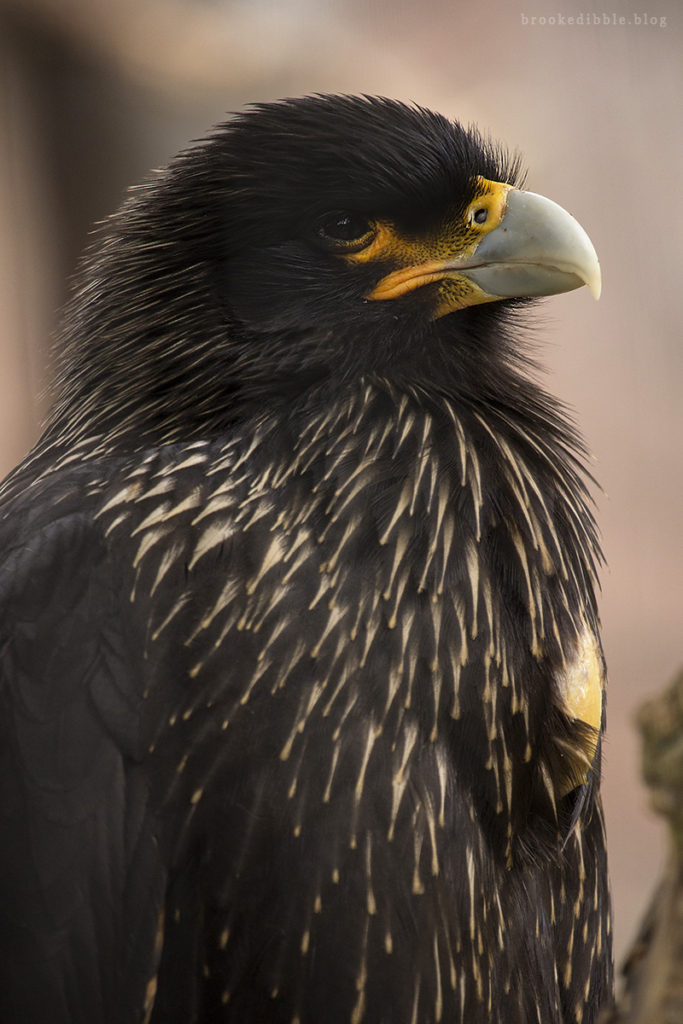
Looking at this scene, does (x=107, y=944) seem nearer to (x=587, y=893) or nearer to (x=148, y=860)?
(x=148, y=860)

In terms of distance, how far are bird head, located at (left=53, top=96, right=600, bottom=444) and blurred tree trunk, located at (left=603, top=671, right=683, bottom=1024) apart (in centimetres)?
89

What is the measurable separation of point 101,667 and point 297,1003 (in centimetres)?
47

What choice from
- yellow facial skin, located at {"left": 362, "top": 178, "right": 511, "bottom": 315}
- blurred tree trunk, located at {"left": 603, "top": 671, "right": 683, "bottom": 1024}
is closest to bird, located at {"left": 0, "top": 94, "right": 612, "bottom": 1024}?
yellow facial skin, located at {"left": 362, "top": 178, "right": 511, "bottom": 315}

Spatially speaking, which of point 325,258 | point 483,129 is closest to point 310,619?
point 325,258

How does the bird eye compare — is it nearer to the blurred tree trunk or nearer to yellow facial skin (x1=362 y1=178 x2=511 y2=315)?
yellow facial skin (x1=362 y1=178 x2=511 y2=315)

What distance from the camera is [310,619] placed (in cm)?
147

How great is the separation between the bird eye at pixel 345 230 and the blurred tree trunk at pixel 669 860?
988mm

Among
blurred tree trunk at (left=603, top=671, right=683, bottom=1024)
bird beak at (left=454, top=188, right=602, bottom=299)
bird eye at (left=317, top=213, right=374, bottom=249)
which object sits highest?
bird eye at (left=317, top=213, right=374, bottom=249)

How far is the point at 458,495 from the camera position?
1594mm

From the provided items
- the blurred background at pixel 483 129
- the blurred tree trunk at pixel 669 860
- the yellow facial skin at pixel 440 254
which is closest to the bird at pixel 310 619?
the yellow facial skin at pixel 440 254

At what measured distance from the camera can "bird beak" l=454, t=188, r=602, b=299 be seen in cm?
161

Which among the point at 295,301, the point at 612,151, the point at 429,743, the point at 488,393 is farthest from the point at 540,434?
the point at 612,151

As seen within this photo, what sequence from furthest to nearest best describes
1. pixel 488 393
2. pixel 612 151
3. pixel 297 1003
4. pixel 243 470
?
pixel 612 151
pixel 488 393
pixel 243 470
pixel 297 1003

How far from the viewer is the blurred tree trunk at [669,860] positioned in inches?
32.4
